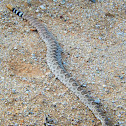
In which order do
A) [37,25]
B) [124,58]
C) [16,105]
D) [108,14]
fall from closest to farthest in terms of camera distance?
[16,105] < [124,58] < [37,25] < [108,14]

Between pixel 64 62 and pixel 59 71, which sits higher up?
pixel 59 71

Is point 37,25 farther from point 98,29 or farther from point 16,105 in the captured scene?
point 16,105

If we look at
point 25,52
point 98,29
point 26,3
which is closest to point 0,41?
point 25,52

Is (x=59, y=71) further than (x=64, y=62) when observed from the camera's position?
No

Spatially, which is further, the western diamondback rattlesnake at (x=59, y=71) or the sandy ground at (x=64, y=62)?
the western diamondback rattlesnake at (x=59, y=71)

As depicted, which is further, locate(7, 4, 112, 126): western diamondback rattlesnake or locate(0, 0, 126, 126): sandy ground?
locate(7, 4, 112, 126): western diamondback rattlesnake
